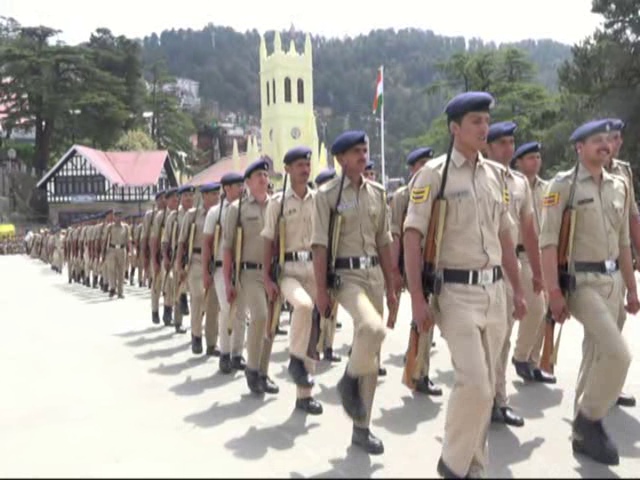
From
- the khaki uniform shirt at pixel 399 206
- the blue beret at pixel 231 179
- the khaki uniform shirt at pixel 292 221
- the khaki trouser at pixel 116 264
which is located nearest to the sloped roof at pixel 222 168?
the khaki trouser at pixel 116 264

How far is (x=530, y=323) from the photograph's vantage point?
5980 mm

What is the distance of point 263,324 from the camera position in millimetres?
6129

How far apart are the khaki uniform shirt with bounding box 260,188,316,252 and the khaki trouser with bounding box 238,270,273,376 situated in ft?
2.26

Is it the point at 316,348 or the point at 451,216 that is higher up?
the point at 451,216

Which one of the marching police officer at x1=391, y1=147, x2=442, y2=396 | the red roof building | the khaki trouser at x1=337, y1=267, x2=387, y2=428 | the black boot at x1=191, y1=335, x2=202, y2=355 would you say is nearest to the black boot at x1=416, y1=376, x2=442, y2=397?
the marching police officer at x1=391, y1=147, x2=442, y2=396

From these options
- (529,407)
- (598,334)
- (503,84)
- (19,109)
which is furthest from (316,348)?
(19,109)

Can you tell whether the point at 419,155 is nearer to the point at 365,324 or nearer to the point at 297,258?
the point at 297,258

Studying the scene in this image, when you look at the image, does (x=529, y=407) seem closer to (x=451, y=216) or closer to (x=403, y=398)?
(x=403, y=398)

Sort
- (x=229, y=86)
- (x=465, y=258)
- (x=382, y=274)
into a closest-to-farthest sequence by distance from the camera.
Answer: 1. (x=465, y=258)
2. (x=382, y=274)
3. (x=229, y=86)

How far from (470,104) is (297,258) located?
2.51 meters

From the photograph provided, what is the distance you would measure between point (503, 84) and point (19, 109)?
3669 cm

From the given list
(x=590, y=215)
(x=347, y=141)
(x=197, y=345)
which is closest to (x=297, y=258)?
(x=347, y=141)

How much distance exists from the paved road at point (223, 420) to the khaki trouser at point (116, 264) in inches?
237

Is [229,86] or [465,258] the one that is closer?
[465,258]
